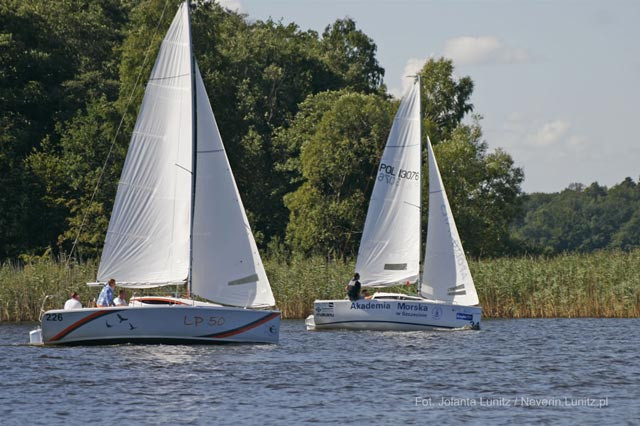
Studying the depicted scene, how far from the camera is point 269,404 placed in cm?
2362

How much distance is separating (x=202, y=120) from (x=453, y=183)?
126ft

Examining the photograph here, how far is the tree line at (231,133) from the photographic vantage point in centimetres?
6334

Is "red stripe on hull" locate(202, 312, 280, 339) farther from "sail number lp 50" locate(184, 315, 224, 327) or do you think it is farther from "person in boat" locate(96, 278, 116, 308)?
"person in boat" locate(96, 278, 116, 308)

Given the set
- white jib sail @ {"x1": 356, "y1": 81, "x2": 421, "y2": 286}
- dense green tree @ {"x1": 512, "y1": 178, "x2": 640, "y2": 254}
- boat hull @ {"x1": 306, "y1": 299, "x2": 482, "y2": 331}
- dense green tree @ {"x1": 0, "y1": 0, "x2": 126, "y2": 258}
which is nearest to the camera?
boat hull @ {"x1": 306, "y1": 299, "x2": 482, "y2": 331}

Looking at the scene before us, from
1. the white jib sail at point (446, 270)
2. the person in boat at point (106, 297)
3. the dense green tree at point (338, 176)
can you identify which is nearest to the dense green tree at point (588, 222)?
the dense green tree at point (338, 176)

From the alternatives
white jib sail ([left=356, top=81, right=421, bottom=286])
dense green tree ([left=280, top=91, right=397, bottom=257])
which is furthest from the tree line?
white jib sail ([left=356, top=81, right=421, bottom=286])

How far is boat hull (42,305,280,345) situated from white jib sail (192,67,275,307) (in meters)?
0.51

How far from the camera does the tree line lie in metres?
63.3

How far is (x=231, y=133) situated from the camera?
218 ft

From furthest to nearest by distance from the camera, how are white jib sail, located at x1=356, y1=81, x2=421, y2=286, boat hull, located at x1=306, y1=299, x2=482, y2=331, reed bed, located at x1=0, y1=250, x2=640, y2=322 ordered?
1. reed bed, located at x1=0, y1=250, x2=640, y2=322
2. white jib sail, located at x1=356, y1=81, x2=421, y2=286
3. boat hull, located at x1=306, y1=299, x2=482, y2=331

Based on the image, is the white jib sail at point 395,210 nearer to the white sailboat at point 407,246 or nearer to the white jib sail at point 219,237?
the white sailboat at point 407,246

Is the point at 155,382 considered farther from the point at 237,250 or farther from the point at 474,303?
the point at 474,303

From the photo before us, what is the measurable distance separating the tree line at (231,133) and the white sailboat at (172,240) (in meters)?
24.8

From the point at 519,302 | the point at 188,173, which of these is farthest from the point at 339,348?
the point at 519,302
